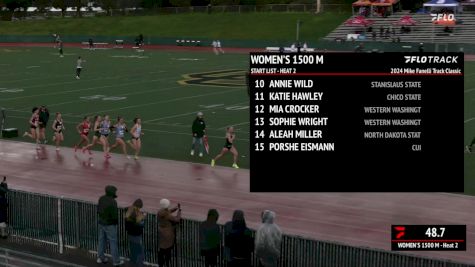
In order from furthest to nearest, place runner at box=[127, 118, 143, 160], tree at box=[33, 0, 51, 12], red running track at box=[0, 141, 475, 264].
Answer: tree at box=[33, 0, 51, 12]
runner at box=[127, 118, 143, 160]
red running track at box=[0, 141, 475, 264]

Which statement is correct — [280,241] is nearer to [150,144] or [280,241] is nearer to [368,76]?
[368,76]

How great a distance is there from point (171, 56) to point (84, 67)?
1231 centimetres

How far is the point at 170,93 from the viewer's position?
40781mm

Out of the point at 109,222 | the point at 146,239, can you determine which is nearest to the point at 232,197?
the point at 146,239

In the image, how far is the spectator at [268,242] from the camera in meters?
12.0

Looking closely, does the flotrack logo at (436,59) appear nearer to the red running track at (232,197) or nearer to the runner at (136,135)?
the red running track at (232,197)

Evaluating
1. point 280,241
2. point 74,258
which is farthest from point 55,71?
point 280,241

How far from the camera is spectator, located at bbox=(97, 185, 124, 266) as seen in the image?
45.4ft

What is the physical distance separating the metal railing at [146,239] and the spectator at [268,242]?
2.56 feet
